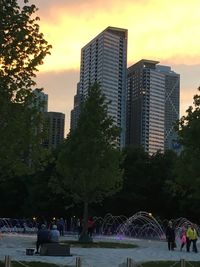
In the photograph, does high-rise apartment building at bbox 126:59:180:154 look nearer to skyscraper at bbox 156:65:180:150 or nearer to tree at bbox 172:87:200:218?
skyscraper at bbox 156:65:180:150

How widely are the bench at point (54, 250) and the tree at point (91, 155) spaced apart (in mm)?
10035

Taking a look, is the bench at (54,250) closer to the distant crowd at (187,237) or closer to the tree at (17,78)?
the tree at (17,78)

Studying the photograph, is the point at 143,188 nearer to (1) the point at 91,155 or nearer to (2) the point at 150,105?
(1) the point at 91,155

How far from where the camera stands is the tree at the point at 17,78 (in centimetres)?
1864

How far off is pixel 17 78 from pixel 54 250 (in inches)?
426

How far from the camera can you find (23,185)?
279 feet

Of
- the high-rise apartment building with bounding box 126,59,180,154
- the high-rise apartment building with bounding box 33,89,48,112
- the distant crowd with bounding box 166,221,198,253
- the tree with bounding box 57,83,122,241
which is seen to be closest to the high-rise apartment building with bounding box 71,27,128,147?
the high-rise apartment building with bounding box 126,59,180,154

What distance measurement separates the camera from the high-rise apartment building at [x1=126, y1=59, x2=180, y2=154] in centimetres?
12644

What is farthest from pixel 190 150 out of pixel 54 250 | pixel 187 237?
pixel 187 237

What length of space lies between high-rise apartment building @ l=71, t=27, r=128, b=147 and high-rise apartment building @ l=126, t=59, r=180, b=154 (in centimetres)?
806

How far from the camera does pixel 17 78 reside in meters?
19.2

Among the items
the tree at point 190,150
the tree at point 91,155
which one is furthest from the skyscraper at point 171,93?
the tree at point 190,150

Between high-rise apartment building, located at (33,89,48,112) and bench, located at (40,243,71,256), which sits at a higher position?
high-rise apartment building, located at (33,89,48,112)

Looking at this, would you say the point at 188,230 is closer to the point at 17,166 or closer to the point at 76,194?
the point at 76,194
